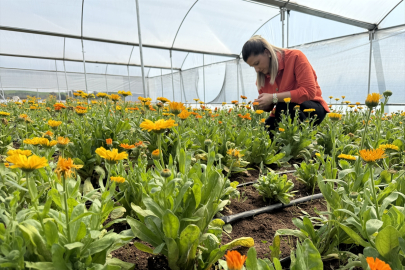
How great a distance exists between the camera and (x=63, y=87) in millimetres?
14883

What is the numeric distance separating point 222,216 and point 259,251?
0.29 metres

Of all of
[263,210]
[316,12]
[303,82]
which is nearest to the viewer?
[263,210]

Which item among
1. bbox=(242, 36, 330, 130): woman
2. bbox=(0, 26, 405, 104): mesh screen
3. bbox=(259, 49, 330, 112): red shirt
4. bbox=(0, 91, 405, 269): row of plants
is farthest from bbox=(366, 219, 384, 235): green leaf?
bbox=(0, 26, 405, 104): mesh screen

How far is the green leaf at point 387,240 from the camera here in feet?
1.96

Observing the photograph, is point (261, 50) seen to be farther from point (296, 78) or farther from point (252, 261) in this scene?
point (252, 261)

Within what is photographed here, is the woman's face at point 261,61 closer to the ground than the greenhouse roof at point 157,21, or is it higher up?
closer to the ground

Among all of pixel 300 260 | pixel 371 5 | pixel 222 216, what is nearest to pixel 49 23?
pixel 222 216

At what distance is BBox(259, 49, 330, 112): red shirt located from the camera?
272 centimetres

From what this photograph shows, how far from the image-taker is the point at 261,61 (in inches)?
112

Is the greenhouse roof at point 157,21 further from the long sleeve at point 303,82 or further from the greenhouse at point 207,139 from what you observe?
the long sleeve at point 303,82

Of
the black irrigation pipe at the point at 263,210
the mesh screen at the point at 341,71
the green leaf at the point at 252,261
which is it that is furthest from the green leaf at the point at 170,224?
the mesh screen at the point at 341,71

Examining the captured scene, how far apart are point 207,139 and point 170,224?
2.13 feet

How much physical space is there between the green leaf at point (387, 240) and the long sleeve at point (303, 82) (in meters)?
2.24

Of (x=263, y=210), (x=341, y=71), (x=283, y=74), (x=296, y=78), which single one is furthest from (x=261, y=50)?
(x=341, y=71)
